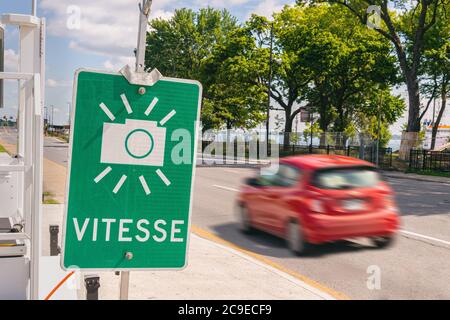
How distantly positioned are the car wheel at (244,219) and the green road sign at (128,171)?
0.21 meters

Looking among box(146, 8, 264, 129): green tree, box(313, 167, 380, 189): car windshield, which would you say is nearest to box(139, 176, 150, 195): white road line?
box(313, 167, 380, 189): car windshield

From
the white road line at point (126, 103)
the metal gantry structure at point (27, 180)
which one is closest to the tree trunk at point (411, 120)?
the white road line at point (126, 103)

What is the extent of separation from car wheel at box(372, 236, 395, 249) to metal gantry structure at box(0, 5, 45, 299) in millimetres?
1534

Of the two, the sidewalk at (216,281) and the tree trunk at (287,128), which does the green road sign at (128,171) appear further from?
the sidewalk at (216,281)

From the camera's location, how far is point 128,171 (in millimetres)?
1820

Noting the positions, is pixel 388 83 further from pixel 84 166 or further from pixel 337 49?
pixel 84 166

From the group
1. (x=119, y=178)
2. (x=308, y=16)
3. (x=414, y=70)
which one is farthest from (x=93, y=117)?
(x=308, y=16)

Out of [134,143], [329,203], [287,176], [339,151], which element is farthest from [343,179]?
[134,143]

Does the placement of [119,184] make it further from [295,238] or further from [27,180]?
[27,180]

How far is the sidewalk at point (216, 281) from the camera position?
4449 mm

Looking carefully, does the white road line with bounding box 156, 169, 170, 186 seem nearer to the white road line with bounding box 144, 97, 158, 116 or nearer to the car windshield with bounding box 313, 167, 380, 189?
the white road line with bounding box 144, 97, 158, 116

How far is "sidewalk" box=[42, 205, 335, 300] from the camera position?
4.45m
